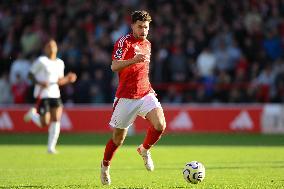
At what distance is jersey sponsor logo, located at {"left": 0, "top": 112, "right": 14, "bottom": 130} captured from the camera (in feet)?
80.4

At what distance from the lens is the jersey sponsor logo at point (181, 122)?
928 inches

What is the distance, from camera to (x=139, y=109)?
11.1 m

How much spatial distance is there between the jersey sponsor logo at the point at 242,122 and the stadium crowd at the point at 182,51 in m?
0.84

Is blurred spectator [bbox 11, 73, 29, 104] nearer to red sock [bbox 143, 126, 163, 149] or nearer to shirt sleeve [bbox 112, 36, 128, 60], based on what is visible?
red sock [bbox 143, 126, 163, 149]

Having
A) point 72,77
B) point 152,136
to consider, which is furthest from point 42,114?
point 152,136

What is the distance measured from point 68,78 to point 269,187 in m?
7.25

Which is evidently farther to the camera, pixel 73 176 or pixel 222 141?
pixel 222 141

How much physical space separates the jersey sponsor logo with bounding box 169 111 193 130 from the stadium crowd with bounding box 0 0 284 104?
1.04 metres

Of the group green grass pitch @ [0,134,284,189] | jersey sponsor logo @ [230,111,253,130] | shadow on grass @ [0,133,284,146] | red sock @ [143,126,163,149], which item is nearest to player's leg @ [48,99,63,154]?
green grass pitch @ [0,134,284,189]

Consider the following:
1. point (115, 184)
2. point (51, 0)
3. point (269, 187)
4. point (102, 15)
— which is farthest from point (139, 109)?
point (51, 0)

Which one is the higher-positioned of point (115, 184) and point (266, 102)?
point (115, 184)

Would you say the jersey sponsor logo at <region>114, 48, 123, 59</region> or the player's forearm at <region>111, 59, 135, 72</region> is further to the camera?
the jersey sponsor logo at <region>114, 48, 123, 59</region>

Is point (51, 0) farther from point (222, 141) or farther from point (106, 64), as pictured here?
point (222, 141)

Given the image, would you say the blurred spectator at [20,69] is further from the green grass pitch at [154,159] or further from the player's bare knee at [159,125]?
the player's bare knee at [159,125]
